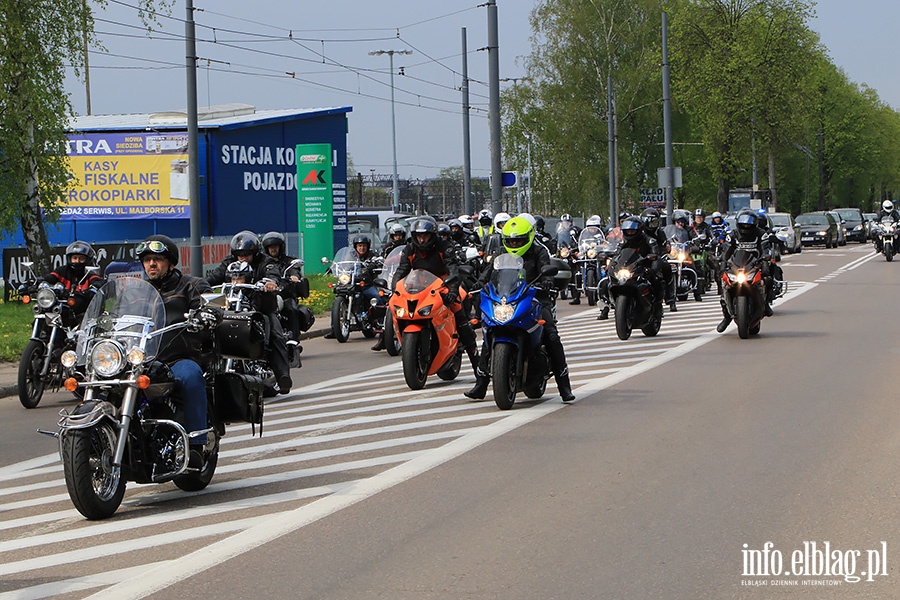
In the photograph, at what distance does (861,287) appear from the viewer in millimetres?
31266

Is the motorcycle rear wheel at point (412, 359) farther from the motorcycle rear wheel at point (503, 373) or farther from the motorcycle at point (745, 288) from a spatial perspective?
the motorcycle at point (745, 288)

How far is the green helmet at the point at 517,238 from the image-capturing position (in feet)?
42.0

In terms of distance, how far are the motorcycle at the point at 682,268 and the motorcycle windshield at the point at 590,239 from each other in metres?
1.51

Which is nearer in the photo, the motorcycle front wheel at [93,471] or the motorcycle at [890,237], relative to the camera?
the motorcycle front wheel at [93,471]

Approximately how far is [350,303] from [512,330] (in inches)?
351

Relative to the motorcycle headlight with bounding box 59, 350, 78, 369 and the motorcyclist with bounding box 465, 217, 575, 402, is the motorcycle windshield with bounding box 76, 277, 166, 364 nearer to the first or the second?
the motorcycle headlight with bounding box 59, 350, 78, 369

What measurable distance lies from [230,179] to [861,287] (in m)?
22.1

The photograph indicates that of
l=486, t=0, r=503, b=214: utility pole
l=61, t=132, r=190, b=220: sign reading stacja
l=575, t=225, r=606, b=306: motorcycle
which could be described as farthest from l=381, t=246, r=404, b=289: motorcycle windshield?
l=61, t=132, r=190, b=220: sign reading stacja

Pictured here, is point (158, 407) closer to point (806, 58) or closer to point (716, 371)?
point (716, 371)

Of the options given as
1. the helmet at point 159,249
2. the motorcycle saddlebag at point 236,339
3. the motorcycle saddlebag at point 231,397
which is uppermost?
the helmet at point 159,249

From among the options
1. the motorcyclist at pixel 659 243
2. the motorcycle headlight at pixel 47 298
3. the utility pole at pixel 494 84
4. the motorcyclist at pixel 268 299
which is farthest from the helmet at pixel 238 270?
the utility pole at pixel 494 84

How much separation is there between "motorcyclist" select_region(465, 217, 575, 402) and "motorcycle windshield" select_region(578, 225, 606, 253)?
14.4 meters

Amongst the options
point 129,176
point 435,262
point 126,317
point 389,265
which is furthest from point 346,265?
point 129,176

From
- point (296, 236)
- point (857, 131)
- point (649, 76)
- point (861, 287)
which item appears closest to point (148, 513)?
point (861, 287)
